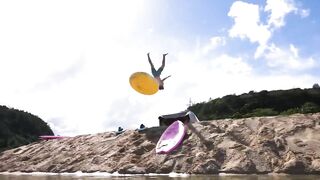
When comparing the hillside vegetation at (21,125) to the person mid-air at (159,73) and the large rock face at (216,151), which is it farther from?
the person mid-air at (159,73)

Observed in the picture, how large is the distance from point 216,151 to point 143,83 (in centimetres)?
606

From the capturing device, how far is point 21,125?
4959 cm

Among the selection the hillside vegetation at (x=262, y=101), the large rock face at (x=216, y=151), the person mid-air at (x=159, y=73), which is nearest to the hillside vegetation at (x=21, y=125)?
the hillside vegetation at (x=262, y=101)

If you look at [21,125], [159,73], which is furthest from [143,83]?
[21,125]

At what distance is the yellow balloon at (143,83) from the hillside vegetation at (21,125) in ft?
93.6

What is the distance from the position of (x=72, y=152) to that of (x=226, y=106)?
85.3 ft

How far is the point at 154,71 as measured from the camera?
21.2 m

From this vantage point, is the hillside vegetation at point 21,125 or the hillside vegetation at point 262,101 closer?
the hillside vegetation at point 262,101

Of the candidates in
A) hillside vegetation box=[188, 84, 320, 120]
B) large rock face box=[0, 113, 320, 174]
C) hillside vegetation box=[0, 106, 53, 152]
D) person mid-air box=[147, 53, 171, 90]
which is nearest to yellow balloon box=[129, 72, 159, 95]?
person mid-air box=[147, 53, 171, 90]

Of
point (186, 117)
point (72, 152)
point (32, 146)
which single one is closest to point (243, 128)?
point (186, 117)

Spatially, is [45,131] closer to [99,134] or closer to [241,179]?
[99,134]

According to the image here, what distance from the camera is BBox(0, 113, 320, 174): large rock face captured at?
14360 mm

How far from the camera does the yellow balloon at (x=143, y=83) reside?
20453 mm

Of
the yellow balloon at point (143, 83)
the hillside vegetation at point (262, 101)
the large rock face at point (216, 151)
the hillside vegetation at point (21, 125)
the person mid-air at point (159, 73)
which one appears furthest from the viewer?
the hillside vegetation at point (21, 125)
